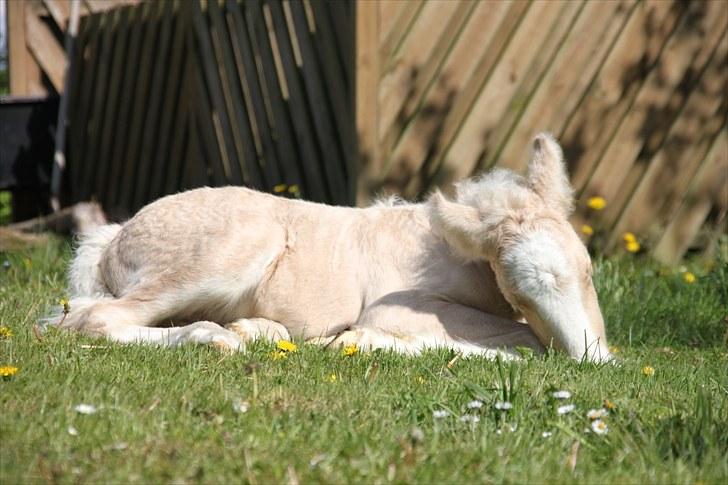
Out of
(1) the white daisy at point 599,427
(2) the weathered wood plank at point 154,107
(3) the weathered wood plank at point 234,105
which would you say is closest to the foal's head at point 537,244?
(1) the white daisy at point 599,427

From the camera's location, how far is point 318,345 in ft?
15.9

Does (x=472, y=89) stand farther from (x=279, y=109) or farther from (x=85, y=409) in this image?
(x=85, y=409)

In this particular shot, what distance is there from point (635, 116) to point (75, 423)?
556 cm

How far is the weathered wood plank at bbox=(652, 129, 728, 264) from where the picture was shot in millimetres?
7879

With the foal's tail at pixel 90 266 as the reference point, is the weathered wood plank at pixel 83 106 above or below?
below

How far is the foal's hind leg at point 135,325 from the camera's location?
4621 millimetres

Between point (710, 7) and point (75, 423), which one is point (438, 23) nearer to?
point (710, 7)

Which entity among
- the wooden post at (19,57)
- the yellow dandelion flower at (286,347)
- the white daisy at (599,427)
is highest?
the white daisy at (599,427)

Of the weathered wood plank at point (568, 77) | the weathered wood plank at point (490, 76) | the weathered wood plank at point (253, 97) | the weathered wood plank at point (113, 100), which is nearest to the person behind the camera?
the weathered wood plank at point (490, 76)

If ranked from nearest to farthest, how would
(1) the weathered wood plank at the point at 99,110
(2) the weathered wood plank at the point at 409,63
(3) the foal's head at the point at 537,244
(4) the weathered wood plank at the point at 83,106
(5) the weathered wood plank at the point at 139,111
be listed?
(3) the foal's head at the point at 537,244
(2) the weathered wood plank at the point at 409,63
(5) the weathered wood plank at the point at 139,111
(1) the weathered wood plank at the point at 99,110
(4) the weathered wood plank at the point at 83,106

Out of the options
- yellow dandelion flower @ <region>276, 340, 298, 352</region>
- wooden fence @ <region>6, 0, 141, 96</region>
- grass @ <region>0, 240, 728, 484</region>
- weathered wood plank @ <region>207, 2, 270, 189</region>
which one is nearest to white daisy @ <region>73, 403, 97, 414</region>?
grass @ <region>0, 240, 728, 484</region>

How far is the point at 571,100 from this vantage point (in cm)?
761

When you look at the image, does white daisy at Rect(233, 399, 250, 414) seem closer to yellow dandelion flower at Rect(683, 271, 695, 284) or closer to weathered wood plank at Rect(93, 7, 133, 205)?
yellow dandelion flower at Rect(683, 271, 695, 284)

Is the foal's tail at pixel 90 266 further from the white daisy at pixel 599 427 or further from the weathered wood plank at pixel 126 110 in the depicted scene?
the weathered wood plank at pixel 126 110
